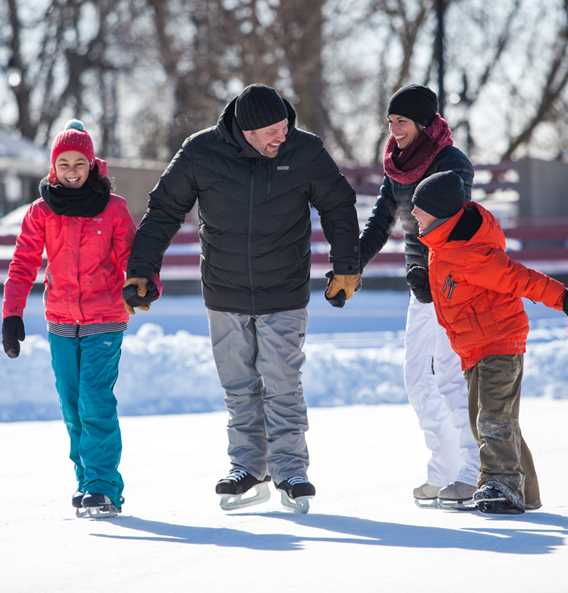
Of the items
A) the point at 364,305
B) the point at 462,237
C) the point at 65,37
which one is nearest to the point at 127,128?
the point at 65,37

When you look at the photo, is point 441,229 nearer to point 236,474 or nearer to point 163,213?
point 163,213

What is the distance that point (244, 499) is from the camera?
19.2 feet

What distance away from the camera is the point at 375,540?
16.3 ft

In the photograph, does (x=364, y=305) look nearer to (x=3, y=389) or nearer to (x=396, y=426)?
(x=3, y=389)

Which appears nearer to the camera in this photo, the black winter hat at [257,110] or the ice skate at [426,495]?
the black winter hat at [257,110]

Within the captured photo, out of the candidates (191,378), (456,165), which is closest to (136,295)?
(456,165)

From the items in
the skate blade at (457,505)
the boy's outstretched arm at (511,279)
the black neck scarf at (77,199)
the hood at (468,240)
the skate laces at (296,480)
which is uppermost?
the black neck scarf at (77,199)

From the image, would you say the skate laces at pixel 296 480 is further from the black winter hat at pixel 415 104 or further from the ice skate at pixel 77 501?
the black winter hat at pixel 415 104

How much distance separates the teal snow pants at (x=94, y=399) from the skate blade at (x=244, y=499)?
394mm

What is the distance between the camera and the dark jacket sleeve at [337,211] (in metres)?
5.79

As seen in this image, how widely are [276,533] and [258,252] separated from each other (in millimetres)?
1127

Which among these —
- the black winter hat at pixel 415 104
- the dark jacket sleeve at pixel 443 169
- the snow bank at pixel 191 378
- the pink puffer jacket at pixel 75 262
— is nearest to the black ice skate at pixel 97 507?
the pink puffer jacket at pixel 75 262

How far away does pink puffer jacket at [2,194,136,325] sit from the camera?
5.71 meters

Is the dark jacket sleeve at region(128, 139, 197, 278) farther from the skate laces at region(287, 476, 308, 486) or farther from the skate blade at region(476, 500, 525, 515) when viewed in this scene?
the skate blade at region(476, 500, 525, 515)
